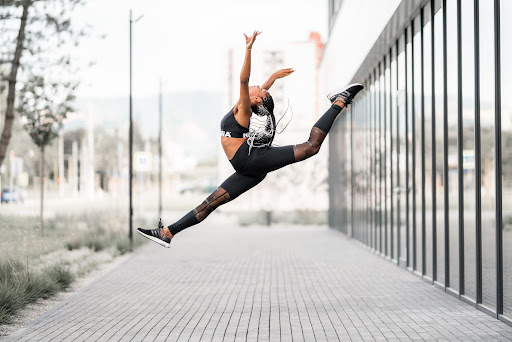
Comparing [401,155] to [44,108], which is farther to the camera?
[44,108]

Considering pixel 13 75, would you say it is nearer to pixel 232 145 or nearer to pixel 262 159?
pixel 232 145

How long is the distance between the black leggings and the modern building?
141 inches

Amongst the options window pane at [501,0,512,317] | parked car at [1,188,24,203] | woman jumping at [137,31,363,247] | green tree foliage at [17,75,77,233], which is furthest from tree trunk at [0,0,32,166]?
parked car at [1,188,24,203]

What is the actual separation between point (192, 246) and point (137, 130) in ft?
249

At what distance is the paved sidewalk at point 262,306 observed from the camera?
7977mm

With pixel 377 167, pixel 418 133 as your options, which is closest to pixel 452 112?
pixel 418 133

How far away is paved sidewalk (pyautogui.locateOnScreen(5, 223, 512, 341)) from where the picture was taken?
26.2 ft

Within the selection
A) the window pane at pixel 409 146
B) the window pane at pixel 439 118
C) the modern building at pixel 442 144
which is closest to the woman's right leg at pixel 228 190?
the modern building at pixel 442 144

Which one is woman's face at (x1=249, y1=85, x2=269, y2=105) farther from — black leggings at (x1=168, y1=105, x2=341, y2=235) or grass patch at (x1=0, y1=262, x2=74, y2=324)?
grass patch at (x1=0, y1=262, x2=74, y2=324)

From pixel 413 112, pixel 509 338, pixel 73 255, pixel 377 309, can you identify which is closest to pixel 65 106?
pixel 73 255

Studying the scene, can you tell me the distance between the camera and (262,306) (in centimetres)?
986

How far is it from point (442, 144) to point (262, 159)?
6.32 m

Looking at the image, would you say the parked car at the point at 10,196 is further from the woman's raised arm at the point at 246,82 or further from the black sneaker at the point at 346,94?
the woman's raised arm at the point at 246,82

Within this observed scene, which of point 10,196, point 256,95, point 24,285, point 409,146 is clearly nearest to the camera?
point 256,95
